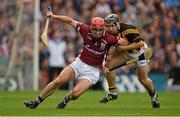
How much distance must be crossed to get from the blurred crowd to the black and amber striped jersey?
8.81 metres

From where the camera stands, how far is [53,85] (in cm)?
1465

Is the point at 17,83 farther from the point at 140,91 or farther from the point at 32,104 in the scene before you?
the point at 32,104

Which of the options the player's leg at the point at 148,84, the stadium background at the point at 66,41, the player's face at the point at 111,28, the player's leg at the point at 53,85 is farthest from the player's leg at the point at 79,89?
the stadium background at the point at 66,41

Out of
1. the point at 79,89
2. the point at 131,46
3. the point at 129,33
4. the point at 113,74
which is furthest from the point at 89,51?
the point at 113,74

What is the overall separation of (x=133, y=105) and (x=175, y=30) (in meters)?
10.5

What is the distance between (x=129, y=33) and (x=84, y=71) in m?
2.04

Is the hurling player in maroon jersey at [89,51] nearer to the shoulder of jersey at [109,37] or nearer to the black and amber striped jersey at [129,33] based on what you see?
the shoulder of jersey at [109,37]

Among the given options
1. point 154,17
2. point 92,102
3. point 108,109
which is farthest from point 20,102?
point 154,17

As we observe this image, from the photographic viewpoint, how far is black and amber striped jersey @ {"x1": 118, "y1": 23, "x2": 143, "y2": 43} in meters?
16.6

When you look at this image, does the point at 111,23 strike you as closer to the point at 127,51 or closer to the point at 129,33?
the point at 129,33

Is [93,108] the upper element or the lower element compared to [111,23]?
lower

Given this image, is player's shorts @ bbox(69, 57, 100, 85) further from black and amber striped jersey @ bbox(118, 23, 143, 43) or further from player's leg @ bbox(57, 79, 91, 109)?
black and amber striped jersey @ bbox(118, 23, 143, 43)

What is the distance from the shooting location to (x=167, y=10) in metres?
27.8

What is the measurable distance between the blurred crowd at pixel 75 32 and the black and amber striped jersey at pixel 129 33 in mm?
8806
